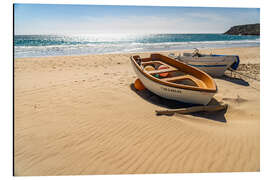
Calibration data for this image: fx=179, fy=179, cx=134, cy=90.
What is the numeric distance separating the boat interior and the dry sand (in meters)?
0.74

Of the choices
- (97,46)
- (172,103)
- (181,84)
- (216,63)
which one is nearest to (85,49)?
(97,46)

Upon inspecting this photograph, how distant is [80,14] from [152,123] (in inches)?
101

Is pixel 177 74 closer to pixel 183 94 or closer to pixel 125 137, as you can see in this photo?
pixel 183 94

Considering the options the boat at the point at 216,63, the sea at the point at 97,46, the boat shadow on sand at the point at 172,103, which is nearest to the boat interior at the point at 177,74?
the boat shadow on sand at the point at 172,103

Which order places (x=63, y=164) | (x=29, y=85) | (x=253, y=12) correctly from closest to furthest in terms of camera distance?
(x=63, y=164) → (x=253, y=12) → (x=29, y=85)

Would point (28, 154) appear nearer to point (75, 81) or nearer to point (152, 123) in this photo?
point (152, 123)

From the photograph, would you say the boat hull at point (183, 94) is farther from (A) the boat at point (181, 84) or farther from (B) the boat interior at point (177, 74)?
(B) the boat interior at point (177, 74)

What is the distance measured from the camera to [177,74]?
5.21 meters

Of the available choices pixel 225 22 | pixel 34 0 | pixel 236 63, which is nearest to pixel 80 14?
pixel 34 0

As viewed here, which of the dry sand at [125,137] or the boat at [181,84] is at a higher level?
the boat at [181,84]

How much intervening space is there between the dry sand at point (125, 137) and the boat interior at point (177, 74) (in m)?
0.74

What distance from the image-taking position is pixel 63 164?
249 centimetres

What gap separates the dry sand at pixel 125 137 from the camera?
100.0 inches

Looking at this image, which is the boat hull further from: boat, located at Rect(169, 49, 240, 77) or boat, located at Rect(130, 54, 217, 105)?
boat, located at Rect(169, 49, 240, 77)
